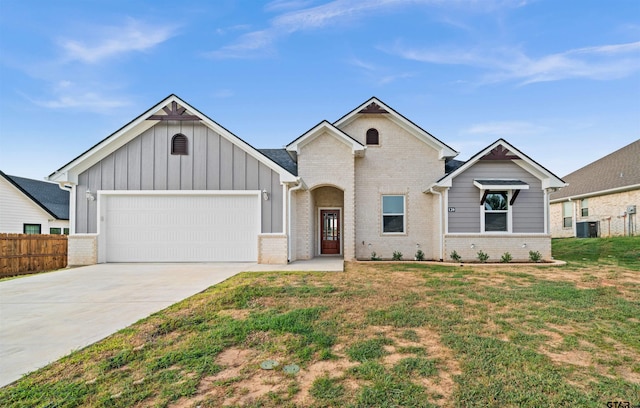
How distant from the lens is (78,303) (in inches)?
240

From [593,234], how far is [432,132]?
1508 cm

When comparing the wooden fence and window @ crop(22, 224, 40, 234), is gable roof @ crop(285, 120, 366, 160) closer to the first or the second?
the wooden fence

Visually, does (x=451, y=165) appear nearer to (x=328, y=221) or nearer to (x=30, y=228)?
(x=328, y=221)

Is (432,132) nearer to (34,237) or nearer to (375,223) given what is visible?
(375,223)

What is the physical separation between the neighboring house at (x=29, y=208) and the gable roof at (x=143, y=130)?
351 inches

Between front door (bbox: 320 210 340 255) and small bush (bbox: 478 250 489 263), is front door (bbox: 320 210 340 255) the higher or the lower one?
the higher one

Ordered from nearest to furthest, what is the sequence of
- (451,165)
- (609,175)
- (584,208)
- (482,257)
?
(482,257)
(451,165)
(609,175)
(584,208)

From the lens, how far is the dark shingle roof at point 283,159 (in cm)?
1333

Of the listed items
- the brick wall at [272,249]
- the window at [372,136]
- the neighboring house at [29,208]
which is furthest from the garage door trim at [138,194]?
the neighboring house at [29,208]

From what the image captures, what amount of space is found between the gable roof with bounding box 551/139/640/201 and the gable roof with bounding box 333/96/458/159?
41.1ft

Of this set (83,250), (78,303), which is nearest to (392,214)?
(78,303)

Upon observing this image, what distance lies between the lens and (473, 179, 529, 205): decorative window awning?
474 inches

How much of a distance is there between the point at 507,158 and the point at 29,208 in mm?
24158

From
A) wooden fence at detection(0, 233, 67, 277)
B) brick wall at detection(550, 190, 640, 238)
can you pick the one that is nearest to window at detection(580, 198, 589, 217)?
brick wall at detection(550, 190, 640, 238)
